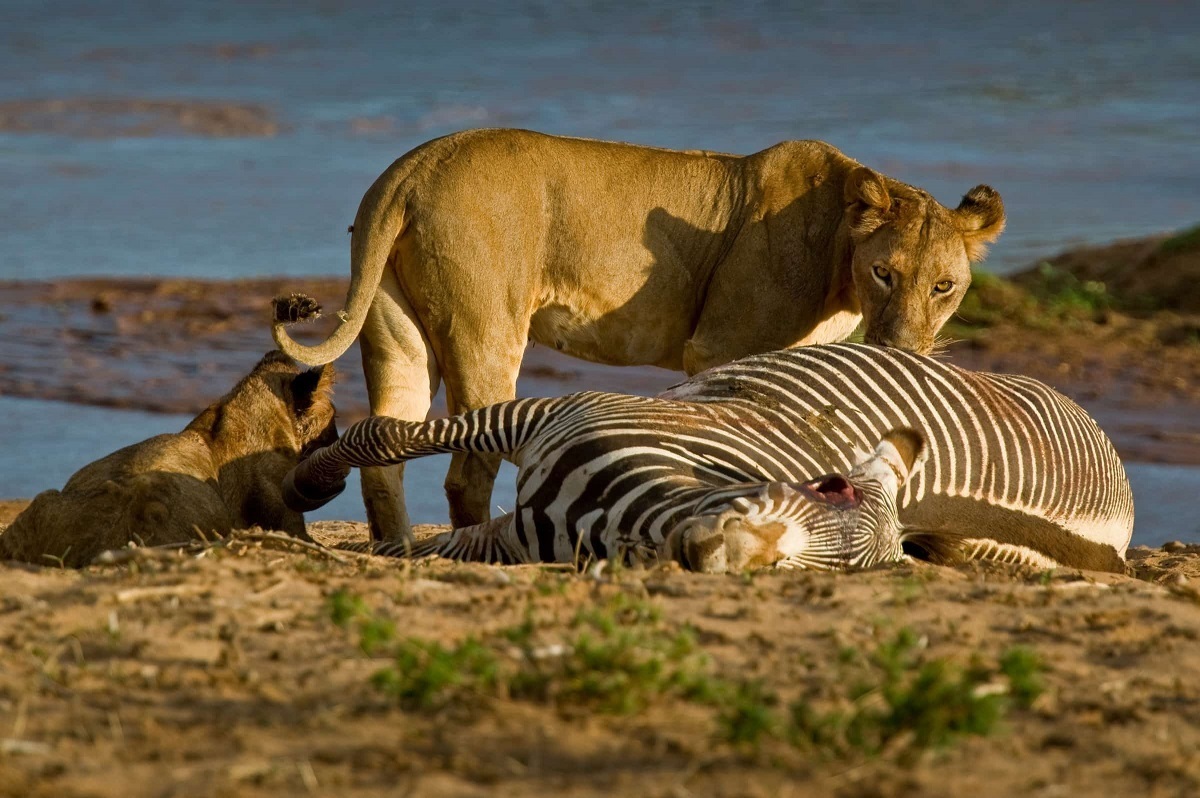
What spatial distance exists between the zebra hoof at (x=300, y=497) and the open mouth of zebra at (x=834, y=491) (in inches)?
76.1

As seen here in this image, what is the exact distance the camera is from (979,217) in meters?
7.81

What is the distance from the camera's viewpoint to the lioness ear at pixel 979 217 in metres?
7.80

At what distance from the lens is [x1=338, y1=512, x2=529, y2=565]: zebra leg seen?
5794 millimetres

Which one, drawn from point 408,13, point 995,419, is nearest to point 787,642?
point 995,419

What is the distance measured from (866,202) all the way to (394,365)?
2119mm

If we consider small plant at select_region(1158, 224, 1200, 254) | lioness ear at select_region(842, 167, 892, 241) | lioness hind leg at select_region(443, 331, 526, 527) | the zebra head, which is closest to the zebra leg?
lioness hind leg at select_region(443, 331, 526, 527)

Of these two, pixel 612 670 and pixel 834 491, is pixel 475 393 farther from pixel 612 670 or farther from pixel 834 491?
pixel 612 670

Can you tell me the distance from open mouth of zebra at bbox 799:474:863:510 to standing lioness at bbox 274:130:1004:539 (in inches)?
85.4

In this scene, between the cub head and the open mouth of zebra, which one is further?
the cub head

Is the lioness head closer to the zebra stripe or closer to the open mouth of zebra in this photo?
the zebra stripe

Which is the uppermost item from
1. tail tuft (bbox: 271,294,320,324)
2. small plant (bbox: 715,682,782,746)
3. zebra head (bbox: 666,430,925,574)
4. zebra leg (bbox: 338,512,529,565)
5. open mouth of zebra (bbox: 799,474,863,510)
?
tail tuft (bbox: 271,294,320,324)

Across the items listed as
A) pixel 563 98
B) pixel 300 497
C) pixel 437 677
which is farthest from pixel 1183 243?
pixel 563 98

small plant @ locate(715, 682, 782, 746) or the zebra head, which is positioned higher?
the zebra head

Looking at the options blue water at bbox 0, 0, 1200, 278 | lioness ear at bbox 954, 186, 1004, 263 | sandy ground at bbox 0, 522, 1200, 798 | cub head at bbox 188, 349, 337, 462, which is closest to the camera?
sandy ground at bbox 0, 522, 1200, 798
